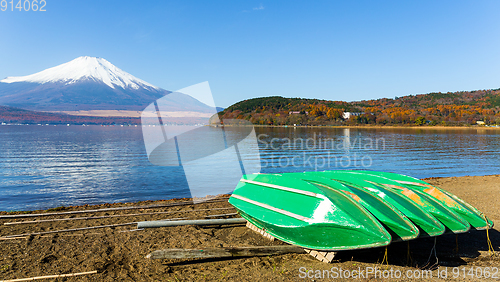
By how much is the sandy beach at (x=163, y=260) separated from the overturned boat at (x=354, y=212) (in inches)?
26.1

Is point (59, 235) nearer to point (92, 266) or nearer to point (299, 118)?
point (92, 266)

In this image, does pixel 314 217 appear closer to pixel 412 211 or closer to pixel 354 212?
pixel 354 212

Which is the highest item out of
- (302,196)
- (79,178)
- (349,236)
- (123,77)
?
(123,77)

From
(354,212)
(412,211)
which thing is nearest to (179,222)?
(354,212)

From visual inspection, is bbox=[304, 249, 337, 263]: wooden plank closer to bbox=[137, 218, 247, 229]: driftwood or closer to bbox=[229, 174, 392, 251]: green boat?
bbox=[229, 174, 392, 251]: green boat

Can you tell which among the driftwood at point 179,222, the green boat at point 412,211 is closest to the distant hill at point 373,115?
the driftwood at point 179,222

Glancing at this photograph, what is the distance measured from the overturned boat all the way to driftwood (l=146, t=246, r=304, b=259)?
253mm

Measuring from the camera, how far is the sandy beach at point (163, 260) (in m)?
4.67

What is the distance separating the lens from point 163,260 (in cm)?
516

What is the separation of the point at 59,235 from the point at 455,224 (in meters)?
8.07

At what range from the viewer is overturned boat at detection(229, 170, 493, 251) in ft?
14.6

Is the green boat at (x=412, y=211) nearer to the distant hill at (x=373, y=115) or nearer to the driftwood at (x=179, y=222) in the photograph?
the driftwood at (x=179, y=222)

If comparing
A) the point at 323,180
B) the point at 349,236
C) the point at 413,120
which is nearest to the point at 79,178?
the point at 323,180

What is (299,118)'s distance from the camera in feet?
447
